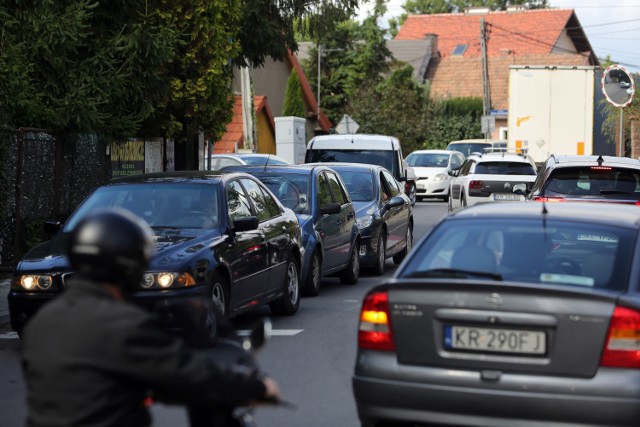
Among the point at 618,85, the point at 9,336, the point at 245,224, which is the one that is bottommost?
the point at 9,336

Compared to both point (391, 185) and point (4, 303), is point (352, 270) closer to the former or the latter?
point (391, 185)

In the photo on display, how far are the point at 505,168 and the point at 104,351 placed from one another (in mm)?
23005

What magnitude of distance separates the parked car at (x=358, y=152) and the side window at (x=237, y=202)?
1064cm

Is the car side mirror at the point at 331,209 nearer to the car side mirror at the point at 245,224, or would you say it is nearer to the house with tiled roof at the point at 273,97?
the car side mirror at the point at 245,224

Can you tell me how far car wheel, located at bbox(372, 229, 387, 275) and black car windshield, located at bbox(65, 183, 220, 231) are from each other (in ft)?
18.7

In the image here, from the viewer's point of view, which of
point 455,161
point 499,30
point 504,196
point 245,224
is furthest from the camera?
point 499,30

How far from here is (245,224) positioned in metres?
10.6

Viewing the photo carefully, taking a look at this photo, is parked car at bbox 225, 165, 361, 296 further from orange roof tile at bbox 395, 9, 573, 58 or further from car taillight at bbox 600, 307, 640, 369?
orange roof tile at bbox 395, 9, 573, 58

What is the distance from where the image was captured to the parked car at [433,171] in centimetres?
3669

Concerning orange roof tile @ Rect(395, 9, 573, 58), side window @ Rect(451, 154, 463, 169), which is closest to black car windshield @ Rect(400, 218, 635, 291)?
side window @ Rect(451, 154, 463, 169)

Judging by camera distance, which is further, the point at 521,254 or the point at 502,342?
the point at 521,254

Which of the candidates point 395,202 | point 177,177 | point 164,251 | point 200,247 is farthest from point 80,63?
point 164,251

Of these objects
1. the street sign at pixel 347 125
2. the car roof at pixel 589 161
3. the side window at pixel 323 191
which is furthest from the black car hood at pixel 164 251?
the street sign at pixel 347 125

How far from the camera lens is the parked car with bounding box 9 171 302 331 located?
9.68 meters
